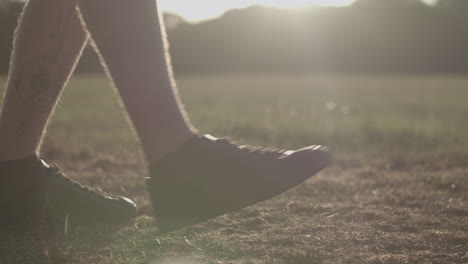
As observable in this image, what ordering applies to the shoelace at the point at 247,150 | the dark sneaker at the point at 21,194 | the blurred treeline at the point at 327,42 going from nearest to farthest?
1. the shoelace at the point at 247,150
2. the dark sneaker at the point at 21,194
3. the blurred treeline at the point at 327,42

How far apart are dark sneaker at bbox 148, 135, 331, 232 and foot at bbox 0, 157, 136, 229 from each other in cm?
47

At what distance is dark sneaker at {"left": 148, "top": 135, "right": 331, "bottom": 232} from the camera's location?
5.57ft

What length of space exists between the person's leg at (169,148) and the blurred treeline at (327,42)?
3293 centimetres

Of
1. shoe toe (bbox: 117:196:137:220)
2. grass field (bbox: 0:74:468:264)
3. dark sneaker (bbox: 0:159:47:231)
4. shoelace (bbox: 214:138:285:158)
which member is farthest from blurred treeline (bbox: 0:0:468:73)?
shoelace (bbox: 214:138:285:158)

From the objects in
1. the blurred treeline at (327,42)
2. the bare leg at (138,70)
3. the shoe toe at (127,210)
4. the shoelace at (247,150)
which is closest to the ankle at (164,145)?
the bare leg at (138,70)

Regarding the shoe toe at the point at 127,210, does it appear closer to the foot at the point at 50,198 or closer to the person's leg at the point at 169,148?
the foot at the point at 50,198

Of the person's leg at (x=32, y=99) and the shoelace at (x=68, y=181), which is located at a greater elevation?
the person's leg at (x=32, y=99)

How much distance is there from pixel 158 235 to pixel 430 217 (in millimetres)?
951

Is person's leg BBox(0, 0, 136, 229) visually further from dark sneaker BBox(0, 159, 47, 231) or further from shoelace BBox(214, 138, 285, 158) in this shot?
shoelace BBox(214, 138, 285, 158)

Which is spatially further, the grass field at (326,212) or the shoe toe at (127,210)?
the shoe toe at (127,210)

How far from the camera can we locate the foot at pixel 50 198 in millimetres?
1971

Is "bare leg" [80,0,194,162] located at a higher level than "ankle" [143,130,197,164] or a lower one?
higher

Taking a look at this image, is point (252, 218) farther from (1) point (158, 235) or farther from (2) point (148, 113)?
(2) point (148, 113)

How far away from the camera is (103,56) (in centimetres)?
168
